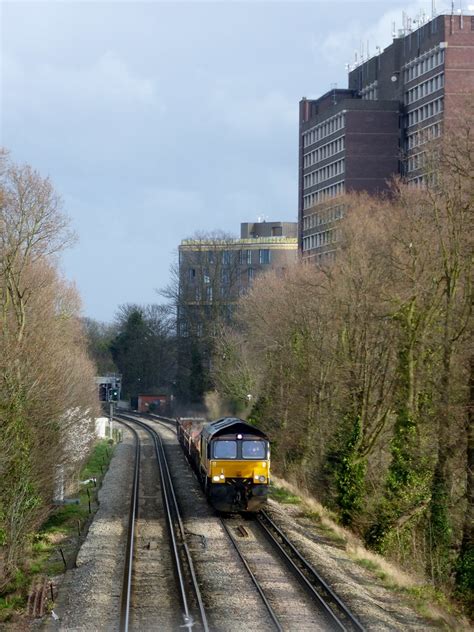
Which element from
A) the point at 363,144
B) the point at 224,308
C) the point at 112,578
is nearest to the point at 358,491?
the point at 112,578

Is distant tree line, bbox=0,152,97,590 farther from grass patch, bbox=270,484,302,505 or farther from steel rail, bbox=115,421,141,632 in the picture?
grass patch, bbox=270,484,302,505

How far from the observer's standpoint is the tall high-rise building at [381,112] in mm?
83562

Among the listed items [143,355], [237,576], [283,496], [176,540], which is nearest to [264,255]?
[143,355]

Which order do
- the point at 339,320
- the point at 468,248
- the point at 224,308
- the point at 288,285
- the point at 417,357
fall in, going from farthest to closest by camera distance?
the point at 224,308 < the point at 288,285 < the point at 339,320 < the point at 417,357 < the point at 468,248

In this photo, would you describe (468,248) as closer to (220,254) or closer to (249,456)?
(249,456)

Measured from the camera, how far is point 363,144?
9406cm

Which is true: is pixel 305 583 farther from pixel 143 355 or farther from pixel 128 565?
pixel 143 355

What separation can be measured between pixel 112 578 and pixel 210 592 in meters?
2.64

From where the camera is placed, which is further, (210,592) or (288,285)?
(288,285)

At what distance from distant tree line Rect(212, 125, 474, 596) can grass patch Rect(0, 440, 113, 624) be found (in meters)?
9.76

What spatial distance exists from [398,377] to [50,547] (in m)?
14.9

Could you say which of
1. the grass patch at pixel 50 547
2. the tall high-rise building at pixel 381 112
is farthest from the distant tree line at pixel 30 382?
the tall high-rise building at pixel 381 112

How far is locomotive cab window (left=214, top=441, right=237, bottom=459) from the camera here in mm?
32844

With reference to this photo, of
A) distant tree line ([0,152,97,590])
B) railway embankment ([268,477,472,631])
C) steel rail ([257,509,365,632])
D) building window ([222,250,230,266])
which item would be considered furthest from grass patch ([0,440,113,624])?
building window ([222,250,230,266])
